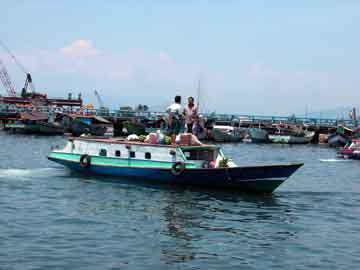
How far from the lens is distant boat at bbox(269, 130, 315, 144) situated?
9056 cm

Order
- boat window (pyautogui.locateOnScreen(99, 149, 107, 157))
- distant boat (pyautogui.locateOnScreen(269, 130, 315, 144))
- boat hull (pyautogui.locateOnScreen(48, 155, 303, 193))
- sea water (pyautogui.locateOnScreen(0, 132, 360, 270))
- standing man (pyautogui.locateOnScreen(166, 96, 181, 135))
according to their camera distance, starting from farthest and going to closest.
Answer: distant boat (pyautogui.locateOnScreen(269, 130, 315, 144))
boat window (pyautogui.locateOnScreen(99, 149, 107, 157))
standing man (pyautogui.locateOnScreen(166, 96, 181, 135))
boat hull (pyautogui.locateOnScreen(48, 155, 303, 193))
sea water (pyautogui.locateOnScreen(0, 132, 360, 270))

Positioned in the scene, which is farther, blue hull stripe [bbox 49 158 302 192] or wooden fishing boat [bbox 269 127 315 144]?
wooden fishing boat [bbox 269 127 315 144]

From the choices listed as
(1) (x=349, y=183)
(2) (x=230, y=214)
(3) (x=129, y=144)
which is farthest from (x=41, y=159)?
(2) (x=230, y=214)

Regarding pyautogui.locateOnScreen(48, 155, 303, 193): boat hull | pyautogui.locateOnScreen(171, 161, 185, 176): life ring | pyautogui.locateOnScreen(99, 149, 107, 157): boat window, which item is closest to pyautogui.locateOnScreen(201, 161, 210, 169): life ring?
pyautogui.locateOnScreen(48, 155, 303, 193): boat hull

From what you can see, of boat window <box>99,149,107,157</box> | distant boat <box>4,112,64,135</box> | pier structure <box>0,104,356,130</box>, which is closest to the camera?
boat window <box>99,149,107,157</box>

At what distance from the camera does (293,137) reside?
9081cm

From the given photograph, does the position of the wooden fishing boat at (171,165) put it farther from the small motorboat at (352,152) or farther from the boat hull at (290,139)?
the boat hull at (290,139)

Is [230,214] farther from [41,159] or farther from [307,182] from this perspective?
[41,159]

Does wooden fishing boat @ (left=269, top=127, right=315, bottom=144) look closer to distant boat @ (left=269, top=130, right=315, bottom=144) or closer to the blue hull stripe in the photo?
distant boat @ (left=269, top=130, right=315, bottom=144)

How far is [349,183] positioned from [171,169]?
12.4m

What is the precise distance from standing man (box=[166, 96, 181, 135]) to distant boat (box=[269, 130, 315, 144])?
5903 cm

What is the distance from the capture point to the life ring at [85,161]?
35781mm

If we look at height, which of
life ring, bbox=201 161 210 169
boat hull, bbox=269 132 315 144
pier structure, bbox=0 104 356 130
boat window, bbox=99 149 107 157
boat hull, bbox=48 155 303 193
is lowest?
boat hull, bbox=269 132 315 144

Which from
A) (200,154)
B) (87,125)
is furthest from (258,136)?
(200,154)
